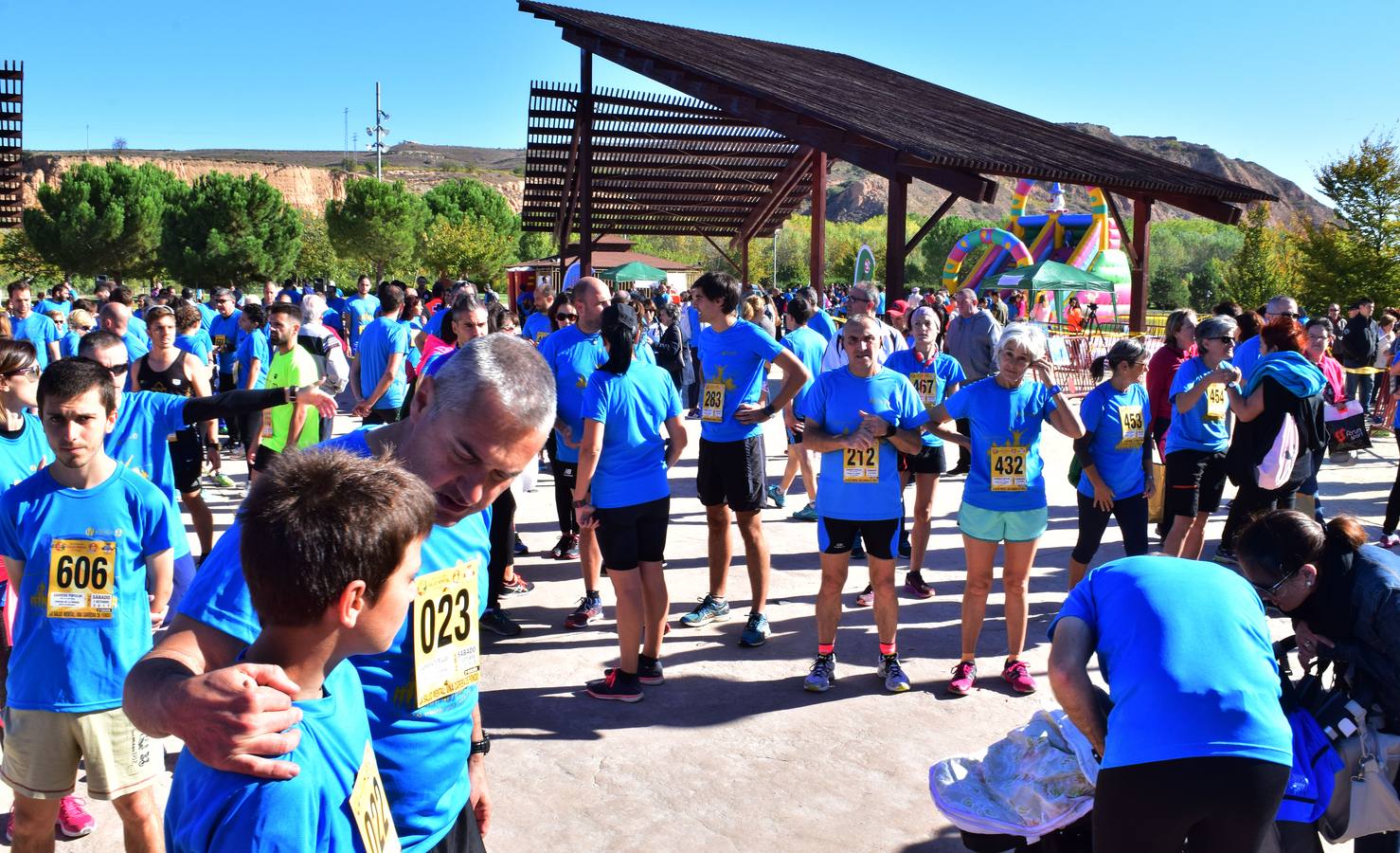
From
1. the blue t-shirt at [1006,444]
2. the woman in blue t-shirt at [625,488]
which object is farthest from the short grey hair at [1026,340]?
the woman in blue t-shirt at [625,488]

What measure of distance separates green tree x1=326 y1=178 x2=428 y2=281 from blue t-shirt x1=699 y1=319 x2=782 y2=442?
6366 centimetres

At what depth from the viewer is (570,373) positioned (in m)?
6.36

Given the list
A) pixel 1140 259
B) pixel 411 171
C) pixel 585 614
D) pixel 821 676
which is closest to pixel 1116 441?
pixel 821 676

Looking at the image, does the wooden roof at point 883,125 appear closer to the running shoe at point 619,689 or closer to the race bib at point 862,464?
the race bib at point 862,464

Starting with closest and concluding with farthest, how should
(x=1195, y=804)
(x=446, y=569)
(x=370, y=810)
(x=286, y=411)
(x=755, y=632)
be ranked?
(x=370, y=810) < (x=446, y=569) < (x=1195, y=804) < (x=755, y=632) < (x=286, y=411)

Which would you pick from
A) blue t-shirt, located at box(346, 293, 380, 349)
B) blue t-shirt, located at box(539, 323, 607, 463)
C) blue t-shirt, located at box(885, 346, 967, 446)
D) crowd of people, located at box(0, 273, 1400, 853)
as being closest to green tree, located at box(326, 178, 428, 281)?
blue t-shirt, located at box(346, 293, 380, 349)

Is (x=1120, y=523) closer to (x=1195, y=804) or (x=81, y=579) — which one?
(x=1195, y=804)

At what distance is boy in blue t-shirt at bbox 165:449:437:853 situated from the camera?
4.56 ft

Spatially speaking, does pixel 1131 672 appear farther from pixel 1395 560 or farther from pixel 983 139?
pixel 983 139

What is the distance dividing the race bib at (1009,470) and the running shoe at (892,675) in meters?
1.08

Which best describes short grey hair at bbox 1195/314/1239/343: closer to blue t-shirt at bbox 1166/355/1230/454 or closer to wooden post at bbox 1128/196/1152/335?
blue t-shirt at bbox 1166/355/1230/454

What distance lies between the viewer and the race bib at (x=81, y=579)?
3.26 m

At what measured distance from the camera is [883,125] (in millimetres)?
12664

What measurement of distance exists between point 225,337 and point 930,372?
8.92 m
